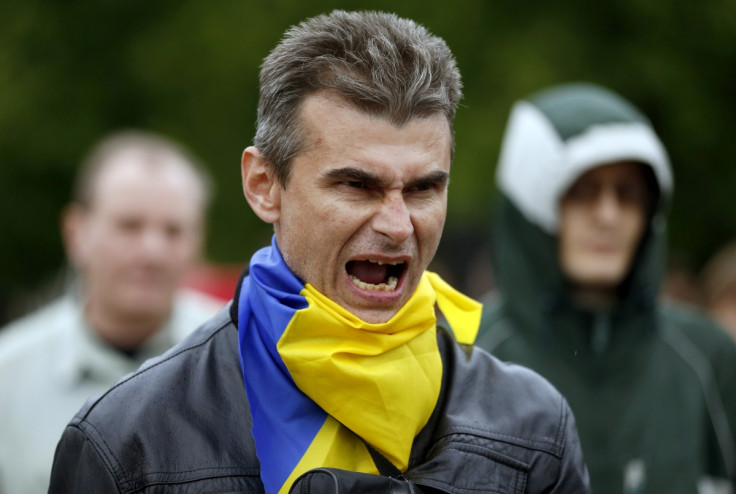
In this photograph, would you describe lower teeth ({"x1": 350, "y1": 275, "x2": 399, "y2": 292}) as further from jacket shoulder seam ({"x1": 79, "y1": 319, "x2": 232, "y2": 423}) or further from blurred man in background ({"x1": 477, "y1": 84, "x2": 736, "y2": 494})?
blurred man in background ({"x1": 477, "y1": 84, "x2": 736, "y2": 494})

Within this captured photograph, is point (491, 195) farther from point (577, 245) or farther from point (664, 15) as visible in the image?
point (577, 245)

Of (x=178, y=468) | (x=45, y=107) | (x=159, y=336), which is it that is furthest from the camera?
(x=45, y=107)

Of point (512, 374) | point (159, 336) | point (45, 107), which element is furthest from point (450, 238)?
point (512, 374)

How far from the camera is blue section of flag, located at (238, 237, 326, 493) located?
3000mm

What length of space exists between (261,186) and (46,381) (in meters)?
2.68

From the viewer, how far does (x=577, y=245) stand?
527 cm

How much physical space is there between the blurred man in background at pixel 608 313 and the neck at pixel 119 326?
1696 millimetres

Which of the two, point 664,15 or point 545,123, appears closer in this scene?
point 545,123

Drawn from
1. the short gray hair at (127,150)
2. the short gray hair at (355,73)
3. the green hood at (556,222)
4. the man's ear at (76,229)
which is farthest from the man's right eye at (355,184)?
the man's ear at (76,229)

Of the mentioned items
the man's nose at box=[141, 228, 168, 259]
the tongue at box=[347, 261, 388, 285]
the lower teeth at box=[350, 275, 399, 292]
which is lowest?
the man's nose at box=[141, 228, 168, 259]

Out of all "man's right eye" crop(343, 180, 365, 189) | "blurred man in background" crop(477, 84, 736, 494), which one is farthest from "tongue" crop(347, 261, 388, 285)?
"blurred man in background" crop(477, 84, 736, 494)

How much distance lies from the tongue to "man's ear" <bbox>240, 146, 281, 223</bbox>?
0.27 metres

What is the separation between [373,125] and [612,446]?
2397 mm

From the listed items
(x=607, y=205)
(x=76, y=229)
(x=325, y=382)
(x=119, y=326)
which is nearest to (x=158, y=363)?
(x=325, y=382)
